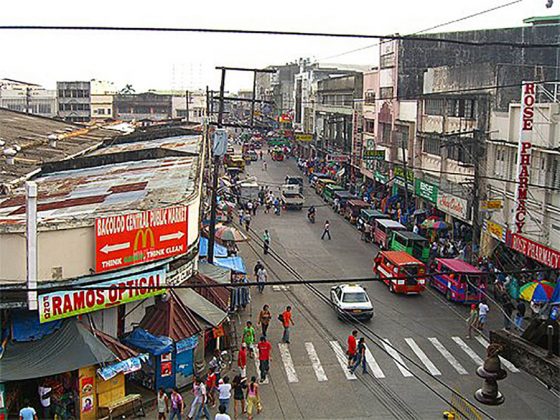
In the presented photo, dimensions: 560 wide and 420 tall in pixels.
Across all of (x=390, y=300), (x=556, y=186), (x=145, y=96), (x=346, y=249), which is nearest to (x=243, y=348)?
(x=390, y=300)

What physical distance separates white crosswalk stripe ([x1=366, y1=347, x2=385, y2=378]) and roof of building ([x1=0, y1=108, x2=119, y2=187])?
1298cm

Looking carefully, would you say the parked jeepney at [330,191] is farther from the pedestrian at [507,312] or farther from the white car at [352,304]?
the pedestrian at [507,312]

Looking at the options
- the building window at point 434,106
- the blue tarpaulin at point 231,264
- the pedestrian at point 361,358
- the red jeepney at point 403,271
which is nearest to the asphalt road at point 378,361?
the pedestrian at point 361,358

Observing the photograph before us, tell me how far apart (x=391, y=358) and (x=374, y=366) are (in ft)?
2.77

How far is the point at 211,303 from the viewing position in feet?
62.5

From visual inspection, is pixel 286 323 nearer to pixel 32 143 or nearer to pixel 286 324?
pixel 286 324

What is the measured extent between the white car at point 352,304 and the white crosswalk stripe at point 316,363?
2.28m

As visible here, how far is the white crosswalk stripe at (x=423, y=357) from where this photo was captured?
18141 mm

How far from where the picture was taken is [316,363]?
18.7 metres

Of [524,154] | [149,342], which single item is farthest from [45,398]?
[524,154]

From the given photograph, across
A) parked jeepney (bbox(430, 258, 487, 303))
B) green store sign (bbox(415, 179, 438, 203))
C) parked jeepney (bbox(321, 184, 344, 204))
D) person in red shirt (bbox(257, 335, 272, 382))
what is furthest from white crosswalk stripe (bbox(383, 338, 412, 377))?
parked jeepney (bbox(321, 184, 344, 204))

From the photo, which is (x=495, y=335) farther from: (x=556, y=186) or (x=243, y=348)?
(x=556, y=186)

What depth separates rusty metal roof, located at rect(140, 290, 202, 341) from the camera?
54.3ft

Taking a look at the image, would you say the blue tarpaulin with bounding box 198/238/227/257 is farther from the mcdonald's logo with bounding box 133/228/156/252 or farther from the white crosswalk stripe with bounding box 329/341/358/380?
the mcdonald's logo with bounding box 133/228/156/252
